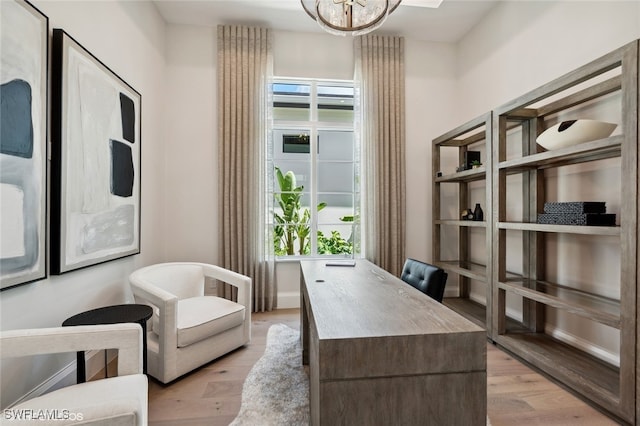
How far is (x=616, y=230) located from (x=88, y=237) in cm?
314

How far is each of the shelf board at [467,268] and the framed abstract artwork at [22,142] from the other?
3.22m

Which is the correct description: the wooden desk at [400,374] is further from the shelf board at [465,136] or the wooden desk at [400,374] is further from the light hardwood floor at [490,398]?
the shelf board at [465,136]

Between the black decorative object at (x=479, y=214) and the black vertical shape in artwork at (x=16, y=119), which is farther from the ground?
the black vertical shape in artwork at (x=16, y=119)

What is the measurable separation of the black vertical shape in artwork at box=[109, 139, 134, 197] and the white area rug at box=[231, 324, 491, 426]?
1.72 meters

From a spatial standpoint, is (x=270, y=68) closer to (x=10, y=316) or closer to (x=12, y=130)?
(x=12, y=130)

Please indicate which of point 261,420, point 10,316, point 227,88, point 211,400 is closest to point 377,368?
point 261,420

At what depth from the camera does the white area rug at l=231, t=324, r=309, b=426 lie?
163 cm

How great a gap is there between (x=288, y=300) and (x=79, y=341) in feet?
7.95

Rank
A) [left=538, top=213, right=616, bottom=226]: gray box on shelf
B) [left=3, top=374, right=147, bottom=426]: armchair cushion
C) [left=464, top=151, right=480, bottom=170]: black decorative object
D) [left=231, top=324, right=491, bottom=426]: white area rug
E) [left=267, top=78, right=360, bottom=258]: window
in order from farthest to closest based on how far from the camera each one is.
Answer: [left=267, top=78, right=360, bottom=258]: window → [left=464, top=151, right=480, bottom=170]: black decorative object → [left=538, top=213, right=616, bottom=226]: gray box on shelf → [left=231, top=324, right=491, bottom=426]: white area rug → [left=3, top=374, right=147, bottom=426]: armchair cushion

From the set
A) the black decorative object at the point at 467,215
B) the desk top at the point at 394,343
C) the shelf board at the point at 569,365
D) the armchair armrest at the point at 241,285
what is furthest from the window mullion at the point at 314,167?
the desk top at the point at 394,343

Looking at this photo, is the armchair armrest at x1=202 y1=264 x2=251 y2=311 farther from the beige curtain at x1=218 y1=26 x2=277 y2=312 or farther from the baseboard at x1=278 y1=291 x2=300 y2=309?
the baseboard at x1=278 y1=291 x2=300 y2=309

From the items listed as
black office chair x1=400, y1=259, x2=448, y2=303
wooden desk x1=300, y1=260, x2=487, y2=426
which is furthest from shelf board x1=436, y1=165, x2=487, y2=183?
wooden desk x1=300, y1=260, x2=487, y2=426

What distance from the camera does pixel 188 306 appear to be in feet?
7.69

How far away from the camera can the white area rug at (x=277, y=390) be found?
1631mm
